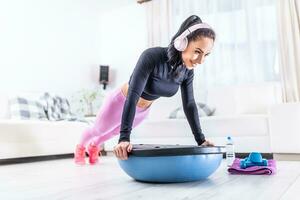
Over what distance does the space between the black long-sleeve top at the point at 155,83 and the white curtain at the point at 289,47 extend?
2.35m

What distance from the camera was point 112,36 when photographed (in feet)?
17.3

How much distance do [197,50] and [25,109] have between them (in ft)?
8.28

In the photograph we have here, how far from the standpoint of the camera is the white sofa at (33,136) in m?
2.98

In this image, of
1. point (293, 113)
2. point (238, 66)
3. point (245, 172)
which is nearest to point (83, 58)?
point (238, 66)

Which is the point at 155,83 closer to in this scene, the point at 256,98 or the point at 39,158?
the point at 256,98

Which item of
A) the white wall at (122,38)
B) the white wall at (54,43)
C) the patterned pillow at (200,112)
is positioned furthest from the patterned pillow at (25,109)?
the white wall at (122,38)

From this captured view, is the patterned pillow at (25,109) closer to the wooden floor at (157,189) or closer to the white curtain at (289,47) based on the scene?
the wooden floor at (157,189)

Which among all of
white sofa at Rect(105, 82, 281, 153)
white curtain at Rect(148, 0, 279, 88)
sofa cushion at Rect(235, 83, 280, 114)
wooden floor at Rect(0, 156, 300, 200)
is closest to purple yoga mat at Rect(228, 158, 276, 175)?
wooden floor at Rect(0, 156, 300, 200)

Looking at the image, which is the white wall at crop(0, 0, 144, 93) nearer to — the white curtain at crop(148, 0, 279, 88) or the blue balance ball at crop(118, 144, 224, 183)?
the white curtain at crop(148, 0, 279, 88)

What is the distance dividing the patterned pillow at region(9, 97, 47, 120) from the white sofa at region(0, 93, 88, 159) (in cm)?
11

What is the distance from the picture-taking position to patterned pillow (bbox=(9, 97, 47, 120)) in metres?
3.54

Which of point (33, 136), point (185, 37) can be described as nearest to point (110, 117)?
point (185, 37)

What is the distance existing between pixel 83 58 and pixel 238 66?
7.29 ft

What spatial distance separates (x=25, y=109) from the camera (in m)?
3.59
